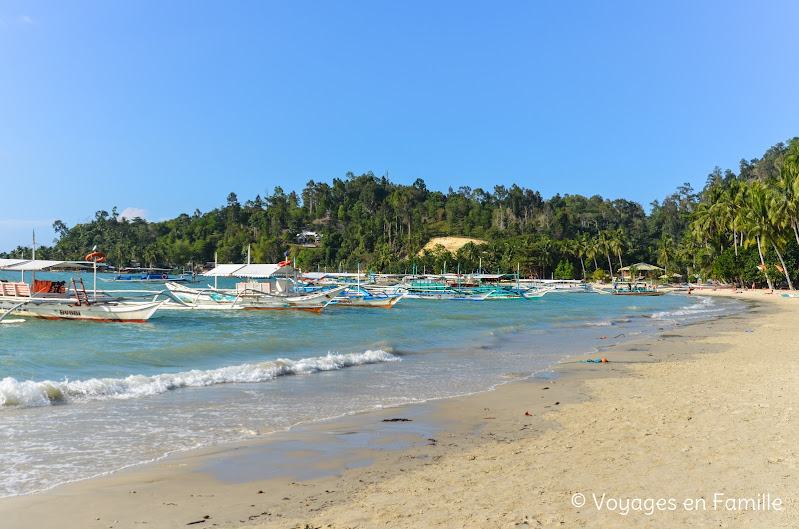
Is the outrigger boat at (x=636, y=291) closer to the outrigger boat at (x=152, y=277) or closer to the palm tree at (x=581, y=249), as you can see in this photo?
the palm tree at (x=581, y=249)

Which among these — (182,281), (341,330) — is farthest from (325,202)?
(341,330)

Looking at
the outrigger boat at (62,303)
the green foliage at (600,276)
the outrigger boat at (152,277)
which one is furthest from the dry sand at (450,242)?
the outrigger boat at (62,303)

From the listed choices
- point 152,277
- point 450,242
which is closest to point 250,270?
point 450,242

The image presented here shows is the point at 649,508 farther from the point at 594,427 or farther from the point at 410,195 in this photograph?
the point at 410,195

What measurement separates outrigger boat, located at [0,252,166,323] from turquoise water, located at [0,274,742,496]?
0.73m

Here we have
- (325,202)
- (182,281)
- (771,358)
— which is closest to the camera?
(771,358)

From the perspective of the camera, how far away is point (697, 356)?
19.4 meters

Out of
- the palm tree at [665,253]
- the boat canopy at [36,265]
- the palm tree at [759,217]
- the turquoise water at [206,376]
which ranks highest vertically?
the palm tree at [759,217]

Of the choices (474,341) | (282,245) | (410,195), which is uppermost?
(410,195)

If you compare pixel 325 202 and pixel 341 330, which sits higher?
pixel 325 202

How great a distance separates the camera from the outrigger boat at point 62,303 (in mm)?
31156

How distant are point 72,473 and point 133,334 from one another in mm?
20609

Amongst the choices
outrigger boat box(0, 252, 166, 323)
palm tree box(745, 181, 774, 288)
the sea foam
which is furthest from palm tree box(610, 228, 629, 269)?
the sea foam
